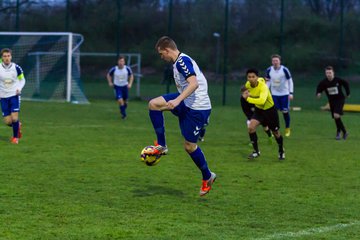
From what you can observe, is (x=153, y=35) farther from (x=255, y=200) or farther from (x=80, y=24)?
(x=255, y=200)

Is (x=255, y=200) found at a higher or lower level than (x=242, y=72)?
higher

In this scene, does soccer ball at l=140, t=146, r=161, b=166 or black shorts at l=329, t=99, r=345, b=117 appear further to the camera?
black shorts at l=329, t=99, r=345, b=117

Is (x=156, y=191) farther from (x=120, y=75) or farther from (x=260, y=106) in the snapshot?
(x=120, y=75)

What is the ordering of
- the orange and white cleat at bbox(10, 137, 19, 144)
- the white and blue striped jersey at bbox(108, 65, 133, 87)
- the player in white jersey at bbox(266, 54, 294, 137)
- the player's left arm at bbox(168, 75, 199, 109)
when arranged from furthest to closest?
the white and blue striped jersey at bbox(108, 65, 133, 87)
the player in white jersey at bbox(266, 54, 294, 137)
the orange and white cleat at bbox(10, 137, 19, 144)
the player's left arm at bbox(168, 75, 199, 109)

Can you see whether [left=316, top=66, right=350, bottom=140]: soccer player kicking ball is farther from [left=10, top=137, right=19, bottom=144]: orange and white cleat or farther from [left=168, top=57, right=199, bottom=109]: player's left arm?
[left=168, top=57, right=199, bottom=109]: player's left arm

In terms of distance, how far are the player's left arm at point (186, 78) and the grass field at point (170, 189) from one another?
1253 millimetres

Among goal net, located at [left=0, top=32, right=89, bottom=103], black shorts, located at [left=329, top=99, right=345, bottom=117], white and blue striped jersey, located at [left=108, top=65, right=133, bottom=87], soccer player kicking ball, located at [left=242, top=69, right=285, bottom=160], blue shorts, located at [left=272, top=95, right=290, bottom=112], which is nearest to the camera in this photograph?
soccer player kicking ball, located at [left=242, top=69, right=285, bottom=160]

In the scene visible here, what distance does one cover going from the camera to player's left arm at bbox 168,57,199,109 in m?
9.45

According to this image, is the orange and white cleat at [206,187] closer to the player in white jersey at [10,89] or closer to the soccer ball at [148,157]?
the soccer ball at [148,157]

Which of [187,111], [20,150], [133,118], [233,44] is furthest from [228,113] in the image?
[187,111]

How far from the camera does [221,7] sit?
3634cm

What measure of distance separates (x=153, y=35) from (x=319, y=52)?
27.3 ft

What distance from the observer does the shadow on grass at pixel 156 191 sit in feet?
33.4

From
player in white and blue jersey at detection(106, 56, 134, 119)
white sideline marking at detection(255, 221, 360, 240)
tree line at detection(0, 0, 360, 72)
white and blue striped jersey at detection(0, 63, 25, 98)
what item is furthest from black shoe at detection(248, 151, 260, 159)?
tree line at detection(0, 0, 360, 72)
